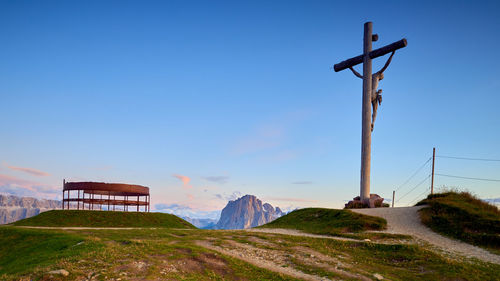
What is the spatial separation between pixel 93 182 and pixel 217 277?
47318mm

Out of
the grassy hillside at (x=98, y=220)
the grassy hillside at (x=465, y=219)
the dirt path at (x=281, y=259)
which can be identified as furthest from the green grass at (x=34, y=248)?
the grassy hillside at (x=465, y=219)

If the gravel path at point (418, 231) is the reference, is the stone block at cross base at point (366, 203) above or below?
above

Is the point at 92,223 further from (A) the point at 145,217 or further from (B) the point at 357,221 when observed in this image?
(B) the point at 357,221

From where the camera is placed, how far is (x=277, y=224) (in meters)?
42.9

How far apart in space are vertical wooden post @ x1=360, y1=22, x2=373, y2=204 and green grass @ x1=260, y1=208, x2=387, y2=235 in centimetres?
663

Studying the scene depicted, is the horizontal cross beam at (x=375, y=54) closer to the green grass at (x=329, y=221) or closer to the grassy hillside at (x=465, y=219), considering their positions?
the grassy hillside at (x=465, y=219)

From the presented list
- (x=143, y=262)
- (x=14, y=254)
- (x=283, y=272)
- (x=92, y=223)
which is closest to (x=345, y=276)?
(x=283, y=272)

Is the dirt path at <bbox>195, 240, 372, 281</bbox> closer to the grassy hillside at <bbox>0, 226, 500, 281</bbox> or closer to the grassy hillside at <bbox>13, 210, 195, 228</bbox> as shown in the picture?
the grassy hillside at <bbox>0, 226, 500, 281</bbox>

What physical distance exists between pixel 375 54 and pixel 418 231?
26547mm

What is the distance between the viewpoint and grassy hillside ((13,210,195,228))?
4434cm

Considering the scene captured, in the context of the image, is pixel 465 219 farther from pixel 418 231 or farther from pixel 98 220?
pixel 98 220

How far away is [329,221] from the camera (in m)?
38.8

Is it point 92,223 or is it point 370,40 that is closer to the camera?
point 92,223

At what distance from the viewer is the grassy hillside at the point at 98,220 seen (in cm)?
4434
